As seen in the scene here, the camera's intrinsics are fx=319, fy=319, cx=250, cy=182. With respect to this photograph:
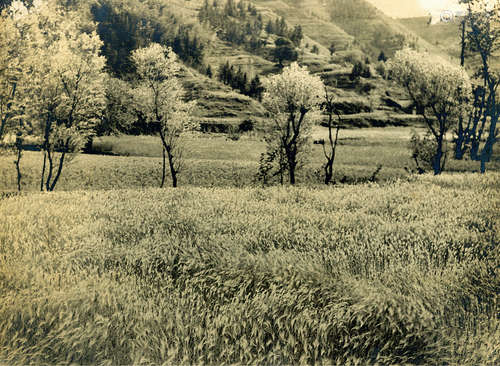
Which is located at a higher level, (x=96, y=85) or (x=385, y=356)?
(x=96, y=85)

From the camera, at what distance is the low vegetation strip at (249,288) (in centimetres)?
200

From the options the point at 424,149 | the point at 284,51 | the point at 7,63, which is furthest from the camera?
the point at 284,51

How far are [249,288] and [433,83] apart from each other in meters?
25.4

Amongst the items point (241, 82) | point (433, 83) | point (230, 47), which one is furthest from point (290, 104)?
point (230, 47)

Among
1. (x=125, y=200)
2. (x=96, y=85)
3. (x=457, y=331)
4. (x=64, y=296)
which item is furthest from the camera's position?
(x=96, y=85)

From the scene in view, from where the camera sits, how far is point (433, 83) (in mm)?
22922

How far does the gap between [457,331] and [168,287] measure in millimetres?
2096

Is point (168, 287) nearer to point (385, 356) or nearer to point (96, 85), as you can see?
point (385, 356)

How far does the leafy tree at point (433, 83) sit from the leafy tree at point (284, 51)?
4071cm

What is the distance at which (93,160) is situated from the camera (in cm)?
3094

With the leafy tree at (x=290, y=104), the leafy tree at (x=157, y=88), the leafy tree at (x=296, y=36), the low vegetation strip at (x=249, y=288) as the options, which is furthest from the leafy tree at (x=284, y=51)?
the low vegetation strip at (x=249, y=288)

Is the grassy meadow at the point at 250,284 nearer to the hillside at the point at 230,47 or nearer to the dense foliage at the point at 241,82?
the hillside at the point at 230,47

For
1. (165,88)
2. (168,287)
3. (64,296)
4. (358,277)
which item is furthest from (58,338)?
(165,88)

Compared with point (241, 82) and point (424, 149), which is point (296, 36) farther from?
point (424, 149)
